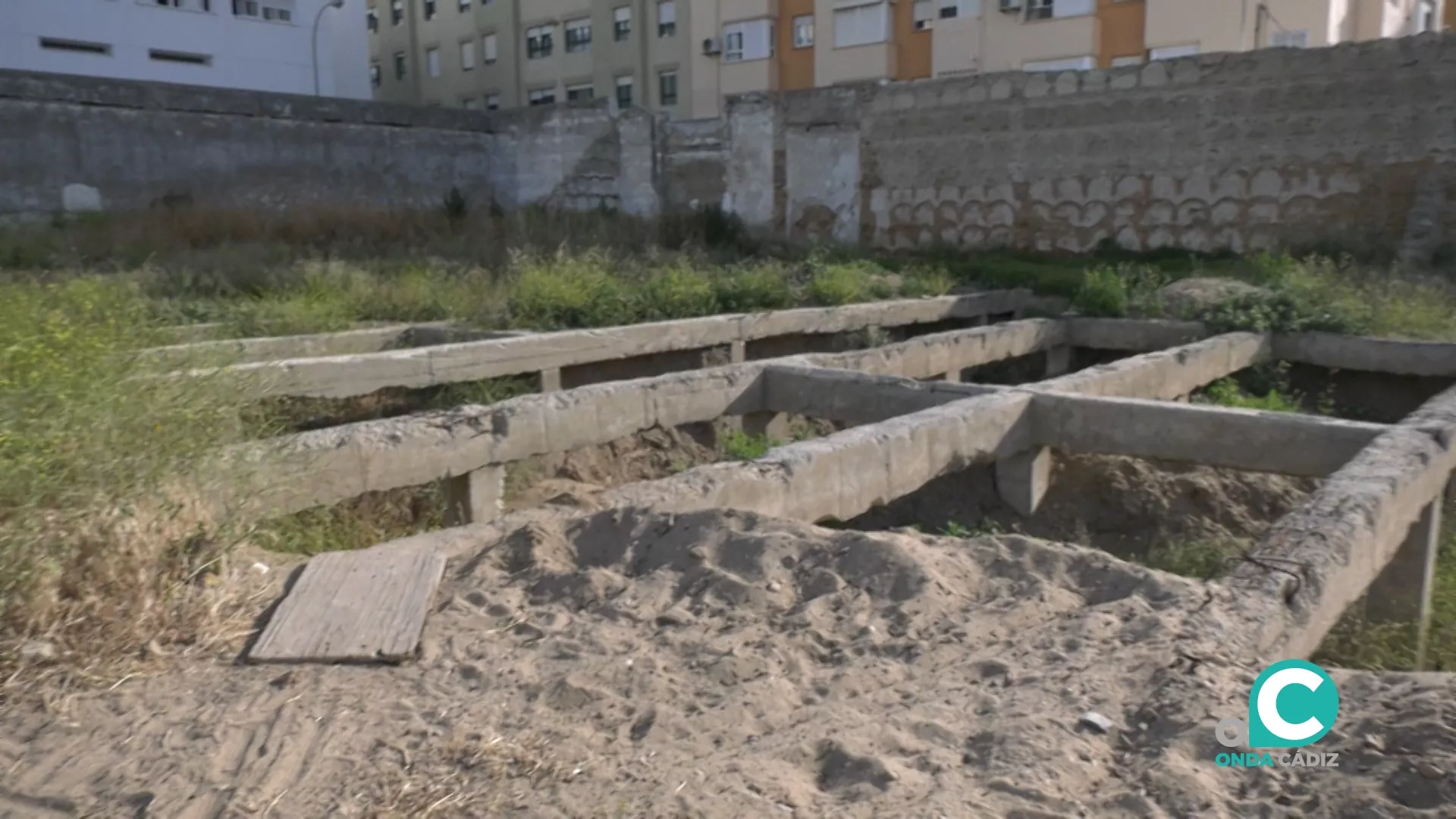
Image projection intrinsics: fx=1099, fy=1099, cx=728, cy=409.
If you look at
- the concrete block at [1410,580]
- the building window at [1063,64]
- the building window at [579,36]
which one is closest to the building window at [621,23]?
the building window at [579,36]

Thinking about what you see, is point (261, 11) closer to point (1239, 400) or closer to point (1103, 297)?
point (1103, 297)

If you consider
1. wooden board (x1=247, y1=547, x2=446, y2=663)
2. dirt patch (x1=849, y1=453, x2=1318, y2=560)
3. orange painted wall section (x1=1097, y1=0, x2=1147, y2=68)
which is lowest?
dirt patch (x1=849, y1=453, x2=1318, y2=560)

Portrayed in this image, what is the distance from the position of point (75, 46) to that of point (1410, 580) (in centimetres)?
2835

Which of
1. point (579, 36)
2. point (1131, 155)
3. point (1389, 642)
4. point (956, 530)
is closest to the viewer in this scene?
point (1389, 642)

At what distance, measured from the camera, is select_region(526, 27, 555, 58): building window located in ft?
111

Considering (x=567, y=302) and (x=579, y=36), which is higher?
(x=579, y=36)

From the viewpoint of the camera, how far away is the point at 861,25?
27.1 meters

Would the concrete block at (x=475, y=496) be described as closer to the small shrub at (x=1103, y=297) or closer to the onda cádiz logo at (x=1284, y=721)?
the onda cádiz logo at (x=1284, y=721)

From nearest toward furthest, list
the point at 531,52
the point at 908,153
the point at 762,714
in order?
the point at 762,714 → the point at 908,153 → the point at 531,52

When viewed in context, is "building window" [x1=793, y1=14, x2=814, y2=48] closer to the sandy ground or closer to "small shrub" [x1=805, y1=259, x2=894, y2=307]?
"small shrub" [x1=805, y1=259, x2=894, y2=307]

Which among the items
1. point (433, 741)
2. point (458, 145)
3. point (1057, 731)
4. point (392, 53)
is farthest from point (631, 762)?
point (392, 53)

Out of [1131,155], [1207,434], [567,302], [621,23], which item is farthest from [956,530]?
[621,23]

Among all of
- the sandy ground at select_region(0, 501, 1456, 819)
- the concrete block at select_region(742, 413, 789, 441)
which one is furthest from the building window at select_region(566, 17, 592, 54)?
the sandy ground at select_region(0, 501, 1456, 819)

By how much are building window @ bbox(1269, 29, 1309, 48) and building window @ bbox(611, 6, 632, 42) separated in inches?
690
